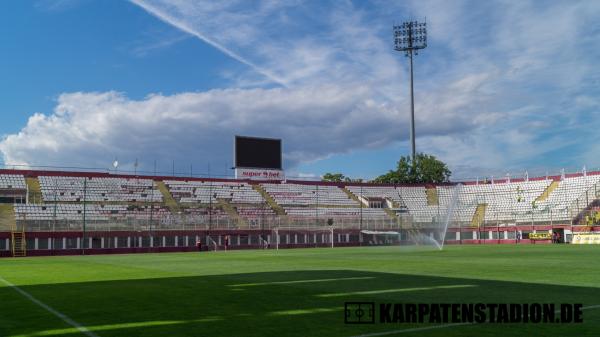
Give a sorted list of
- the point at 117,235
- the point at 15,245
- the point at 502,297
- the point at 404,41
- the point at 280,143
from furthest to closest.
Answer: the point at 404,41, the point at 280,143, the point at 117,235, the point at 15,245, the point at 502,297

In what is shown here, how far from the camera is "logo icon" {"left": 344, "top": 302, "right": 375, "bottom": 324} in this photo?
1157cm

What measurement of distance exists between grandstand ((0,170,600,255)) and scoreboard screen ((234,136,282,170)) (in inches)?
123

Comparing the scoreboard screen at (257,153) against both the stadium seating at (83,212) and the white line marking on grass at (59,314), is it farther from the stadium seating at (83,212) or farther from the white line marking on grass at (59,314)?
the white line marking on grass at (59,314)

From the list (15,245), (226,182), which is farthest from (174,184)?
(15,245)

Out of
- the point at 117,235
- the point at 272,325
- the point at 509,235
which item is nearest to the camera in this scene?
the point at 272,325

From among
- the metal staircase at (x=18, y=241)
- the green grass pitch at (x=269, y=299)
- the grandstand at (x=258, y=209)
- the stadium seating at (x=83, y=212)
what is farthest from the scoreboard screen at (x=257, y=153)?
the green grass pitch at (x=269, y=299)

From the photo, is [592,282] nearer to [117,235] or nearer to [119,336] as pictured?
[119,336]

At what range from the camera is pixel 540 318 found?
37.2 ft

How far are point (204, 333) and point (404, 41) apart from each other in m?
107

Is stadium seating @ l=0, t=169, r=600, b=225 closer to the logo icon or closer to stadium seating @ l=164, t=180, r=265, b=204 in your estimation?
stadium seating @ l=164, t=180, r=265, b=204

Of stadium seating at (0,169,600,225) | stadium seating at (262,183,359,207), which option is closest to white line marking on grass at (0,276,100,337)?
stadium seating at (0,169,600,225)

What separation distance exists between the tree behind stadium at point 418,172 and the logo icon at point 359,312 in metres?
107

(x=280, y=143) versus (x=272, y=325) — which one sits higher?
(x=280, y=143)

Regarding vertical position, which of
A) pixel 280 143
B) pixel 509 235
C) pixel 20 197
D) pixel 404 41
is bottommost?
pixel 509 235
